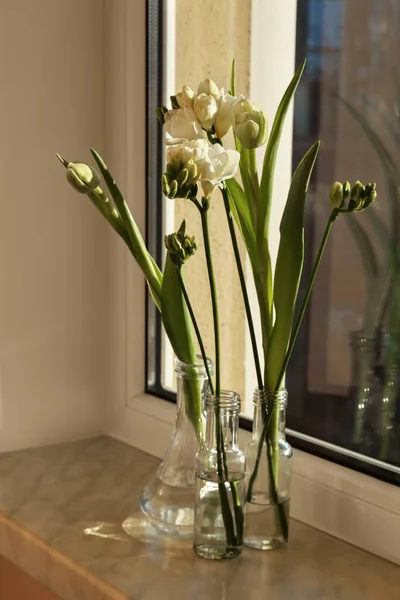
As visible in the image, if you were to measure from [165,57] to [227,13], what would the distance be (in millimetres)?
108

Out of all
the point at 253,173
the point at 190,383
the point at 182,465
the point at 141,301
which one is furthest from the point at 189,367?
the point at 141,301

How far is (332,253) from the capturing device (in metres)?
1.00

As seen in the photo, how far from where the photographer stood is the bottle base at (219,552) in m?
0.87

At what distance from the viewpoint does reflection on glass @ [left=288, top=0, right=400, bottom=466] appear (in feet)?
3.02

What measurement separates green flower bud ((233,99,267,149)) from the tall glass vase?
273mm

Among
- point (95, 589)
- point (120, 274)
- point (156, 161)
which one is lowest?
point (95, 589)

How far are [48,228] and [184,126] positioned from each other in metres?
0.48

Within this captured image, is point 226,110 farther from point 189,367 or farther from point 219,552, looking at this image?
point 219,552

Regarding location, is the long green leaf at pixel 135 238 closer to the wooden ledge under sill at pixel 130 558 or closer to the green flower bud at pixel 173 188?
the green flower bud at pixel 173 188

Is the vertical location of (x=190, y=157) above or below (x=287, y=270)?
above

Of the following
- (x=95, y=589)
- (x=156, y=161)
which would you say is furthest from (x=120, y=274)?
(x=95, y=589)

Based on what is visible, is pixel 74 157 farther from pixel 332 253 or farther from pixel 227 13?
pixel 332 253

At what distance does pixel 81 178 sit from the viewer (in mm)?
824

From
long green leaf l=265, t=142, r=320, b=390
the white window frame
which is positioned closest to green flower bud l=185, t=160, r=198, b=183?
long green leaf l=265, t=142, r=320, b=390
